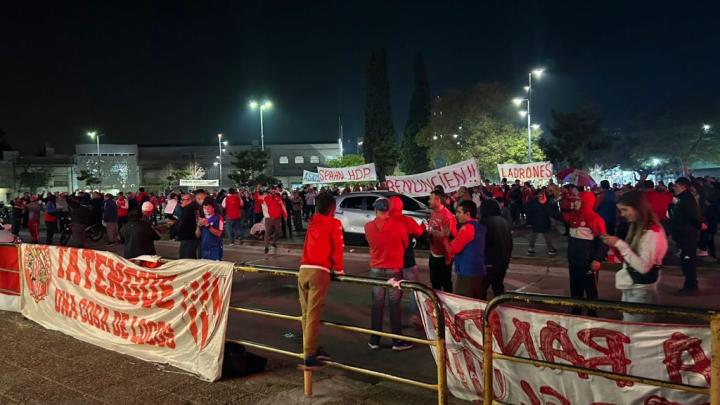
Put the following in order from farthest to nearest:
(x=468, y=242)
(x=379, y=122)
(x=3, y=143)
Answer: (x=3, y=143) < (x=379, y=122) < (x=468, y=242)

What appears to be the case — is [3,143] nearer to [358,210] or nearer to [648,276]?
[358,210]

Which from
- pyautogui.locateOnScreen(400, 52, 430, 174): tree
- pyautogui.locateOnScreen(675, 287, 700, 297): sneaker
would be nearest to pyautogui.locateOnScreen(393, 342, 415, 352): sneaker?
pyautogui.locateOnScreen(675, 287, 700, 297): sneaker

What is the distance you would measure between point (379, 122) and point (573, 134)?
18524 mm

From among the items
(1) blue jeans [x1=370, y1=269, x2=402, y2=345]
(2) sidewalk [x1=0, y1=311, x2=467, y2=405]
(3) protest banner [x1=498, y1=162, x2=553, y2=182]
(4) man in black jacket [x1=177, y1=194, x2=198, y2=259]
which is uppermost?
(3) protest banner [x1=498, y1=162, x2=553, y2=182]

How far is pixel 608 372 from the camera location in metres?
3.06

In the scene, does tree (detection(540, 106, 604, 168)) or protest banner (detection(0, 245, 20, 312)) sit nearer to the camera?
protest banner (detection(0, 245, 20, 312))

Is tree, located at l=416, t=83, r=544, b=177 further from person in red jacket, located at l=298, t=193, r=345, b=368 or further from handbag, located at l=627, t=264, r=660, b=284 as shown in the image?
person in red jacket, located at l=298, t=193, r=345, b=368

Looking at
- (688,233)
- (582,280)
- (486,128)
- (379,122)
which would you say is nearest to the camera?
(582,280)

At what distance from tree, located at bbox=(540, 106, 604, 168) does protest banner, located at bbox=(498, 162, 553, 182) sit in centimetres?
2930

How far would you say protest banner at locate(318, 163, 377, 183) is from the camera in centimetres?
2178

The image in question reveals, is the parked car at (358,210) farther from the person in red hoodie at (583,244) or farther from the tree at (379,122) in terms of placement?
the tree at (379,122)

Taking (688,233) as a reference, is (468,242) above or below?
above

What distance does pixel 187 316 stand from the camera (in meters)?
5.36

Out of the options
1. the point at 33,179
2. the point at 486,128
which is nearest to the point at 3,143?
the point at 33,179
